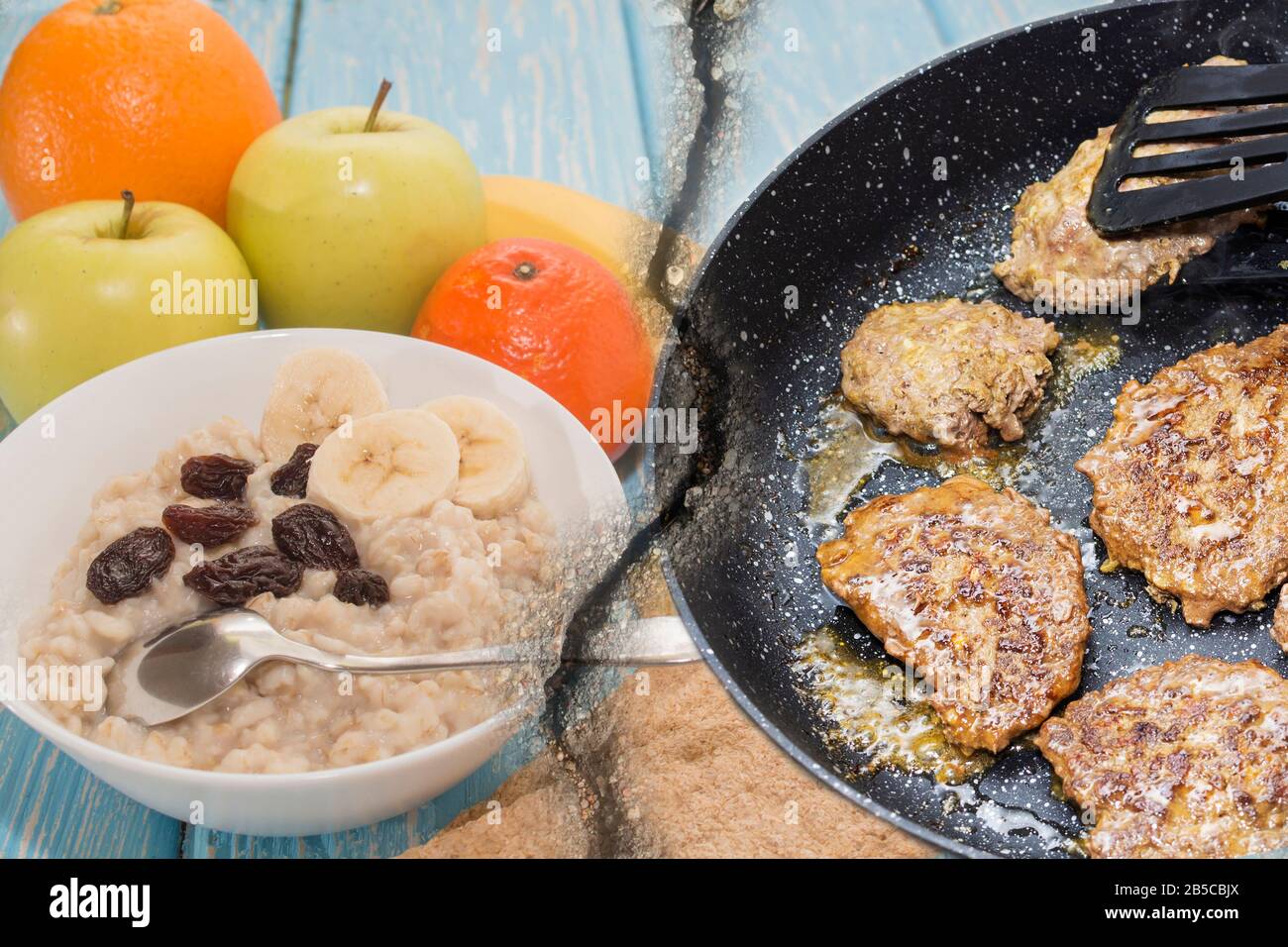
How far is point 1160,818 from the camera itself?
37.0 inches

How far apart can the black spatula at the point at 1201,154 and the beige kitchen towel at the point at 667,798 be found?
667 millimetres

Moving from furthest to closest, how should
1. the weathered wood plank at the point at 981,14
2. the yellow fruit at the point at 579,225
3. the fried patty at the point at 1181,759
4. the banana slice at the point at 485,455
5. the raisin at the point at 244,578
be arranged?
1. the weathered wood plank at the point at 981,14
2. the yellow fruit at the point at 579,225
3. the banana slice at the point at 485,455
4. the raisin at the point at 244,578
5. the fried patty at the point at 1181,759

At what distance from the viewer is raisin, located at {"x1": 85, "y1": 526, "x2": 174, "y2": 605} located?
1.03m

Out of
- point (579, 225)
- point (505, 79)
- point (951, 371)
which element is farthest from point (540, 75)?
point (951, 371)

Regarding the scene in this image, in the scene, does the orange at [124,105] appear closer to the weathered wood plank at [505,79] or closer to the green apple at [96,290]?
the green apple at [96,290]

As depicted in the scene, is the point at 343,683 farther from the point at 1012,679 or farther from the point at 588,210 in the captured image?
the point at 588,210

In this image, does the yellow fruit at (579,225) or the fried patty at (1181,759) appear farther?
the yellow fruit at (579,225)

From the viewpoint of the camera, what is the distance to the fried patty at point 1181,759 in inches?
36.5

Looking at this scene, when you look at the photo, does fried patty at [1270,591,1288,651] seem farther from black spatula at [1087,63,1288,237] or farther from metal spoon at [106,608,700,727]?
metal spoon at [106,608,700,727]

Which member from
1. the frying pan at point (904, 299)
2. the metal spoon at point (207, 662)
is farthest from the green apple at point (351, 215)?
the metal spoon at point (207, 662)

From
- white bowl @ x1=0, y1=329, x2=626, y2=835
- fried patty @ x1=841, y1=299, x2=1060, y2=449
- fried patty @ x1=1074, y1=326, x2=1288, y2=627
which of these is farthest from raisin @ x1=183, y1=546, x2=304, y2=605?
fried patty @ x1=1074, y1=326, x2=1288, y2=627
